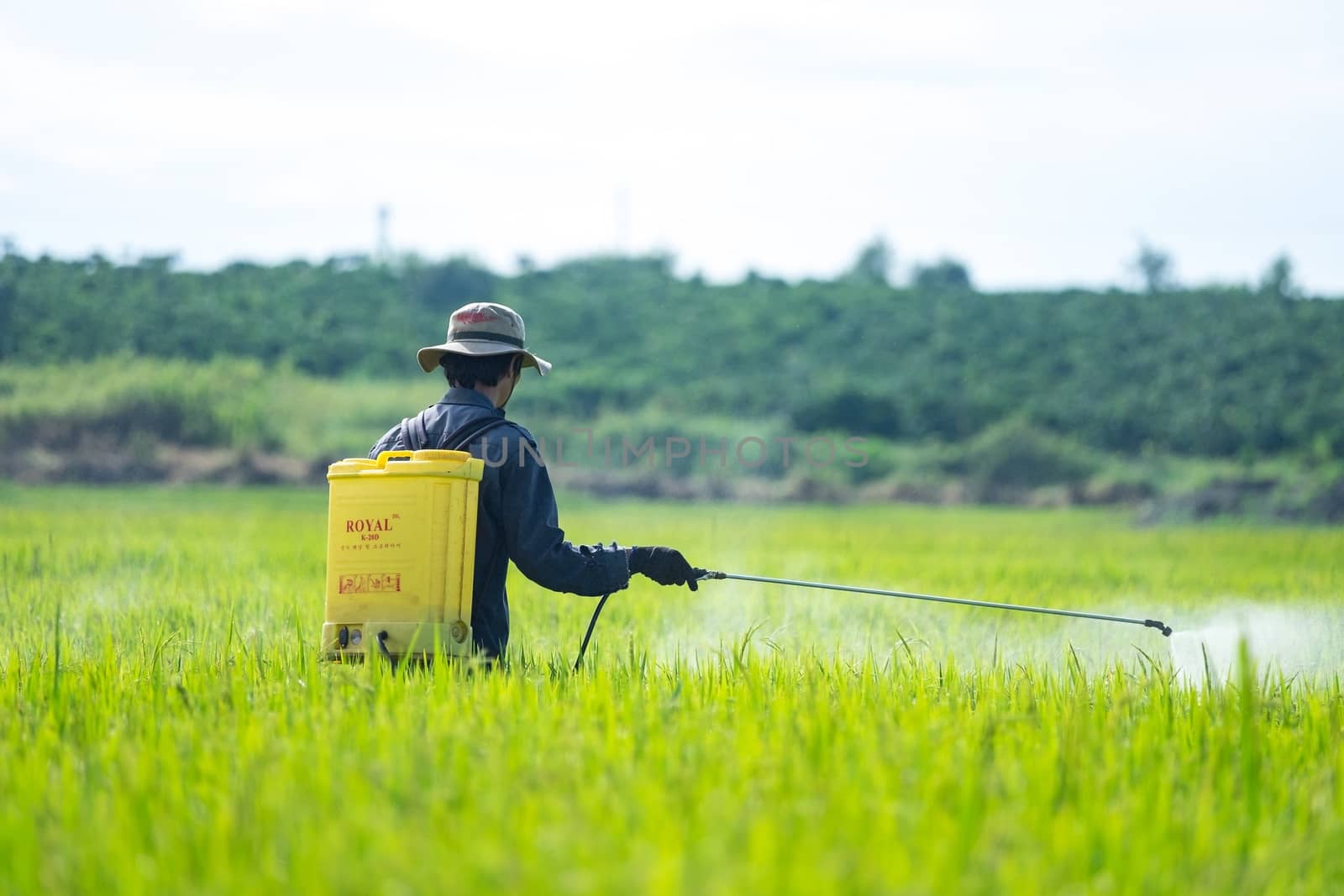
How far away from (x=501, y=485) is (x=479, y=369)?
46cm

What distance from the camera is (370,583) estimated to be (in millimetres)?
4016

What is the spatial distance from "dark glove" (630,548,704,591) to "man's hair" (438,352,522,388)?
715 millimetres

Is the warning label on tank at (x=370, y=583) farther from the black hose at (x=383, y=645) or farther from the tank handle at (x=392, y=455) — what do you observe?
the tank handle at (x=392, y=455)

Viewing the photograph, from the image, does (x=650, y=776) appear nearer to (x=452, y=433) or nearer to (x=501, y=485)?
(x=501, y=485)

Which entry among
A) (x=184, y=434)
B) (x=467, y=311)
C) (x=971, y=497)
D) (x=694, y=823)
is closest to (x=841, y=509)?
(x=971, y=497)

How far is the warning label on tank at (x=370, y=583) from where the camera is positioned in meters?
4.00

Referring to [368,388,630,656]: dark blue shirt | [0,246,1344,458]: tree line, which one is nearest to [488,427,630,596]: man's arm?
[368,388,630,656]: dark blue shirt

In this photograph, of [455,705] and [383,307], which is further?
[383,307]

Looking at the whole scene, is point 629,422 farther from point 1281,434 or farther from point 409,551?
point 409,551

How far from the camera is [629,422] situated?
41.3 metres

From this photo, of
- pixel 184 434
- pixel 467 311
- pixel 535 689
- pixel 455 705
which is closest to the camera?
pixel 455 705

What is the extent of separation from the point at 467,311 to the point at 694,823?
2263 mm

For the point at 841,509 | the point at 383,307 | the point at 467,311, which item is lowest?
the point at 841,509

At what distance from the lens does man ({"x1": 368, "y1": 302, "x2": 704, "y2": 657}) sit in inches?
168
